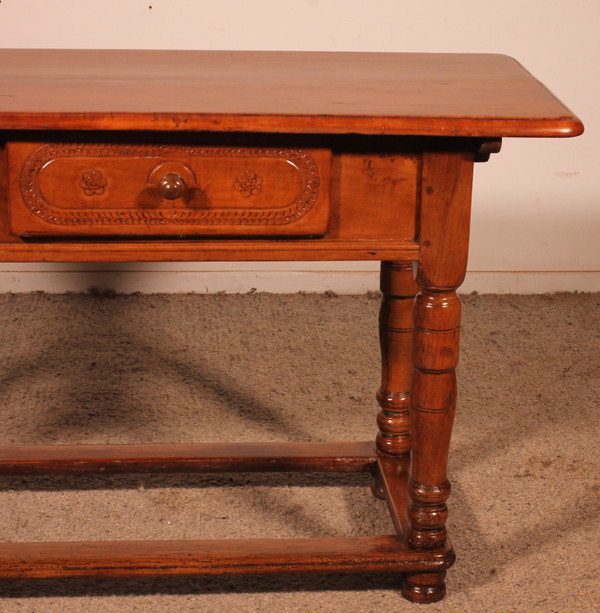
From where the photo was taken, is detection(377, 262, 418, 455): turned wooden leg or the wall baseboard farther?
the wall baseboard

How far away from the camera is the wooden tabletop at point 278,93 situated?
121 cm

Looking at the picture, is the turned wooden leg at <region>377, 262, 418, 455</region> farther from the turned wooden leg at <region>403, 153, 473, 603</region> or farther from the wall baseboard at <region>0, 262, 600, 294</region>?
the wall baseboard at <region>0, 262, 600, 294</region>

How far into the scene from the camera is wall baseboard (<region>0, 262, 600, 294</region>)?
2.89m

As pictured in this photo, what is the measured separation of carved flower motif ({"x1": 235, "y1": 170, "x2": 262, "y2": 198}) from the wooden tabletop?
84 millimetres

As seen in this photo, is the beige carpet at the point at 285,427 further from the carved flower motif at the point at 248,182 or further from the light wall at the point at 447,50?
the carved flower motif at the point at 248,182

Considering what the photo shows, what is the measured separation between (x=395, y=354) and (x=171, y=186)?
0.66 meters

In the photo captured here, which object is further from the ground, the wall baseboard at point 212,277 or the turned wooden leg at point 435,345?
the turned wooden leg at point 435,345

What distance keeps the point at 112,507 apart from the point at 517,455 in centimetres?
80

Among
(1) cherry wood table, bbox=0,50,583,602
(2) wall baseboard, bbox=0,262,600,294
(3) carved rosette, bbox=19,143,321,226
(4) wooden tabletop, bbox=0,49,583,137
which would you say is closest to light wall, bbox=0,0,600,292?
(2) wall baseboard, bbox=0,262,600,294

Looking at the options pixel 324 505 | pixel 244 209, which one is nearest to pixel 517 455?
pixel 324 505

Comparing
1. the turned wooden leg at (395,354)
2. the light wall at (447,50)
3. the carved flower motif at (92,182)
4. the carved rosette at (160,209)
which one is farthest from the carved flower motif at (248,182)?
the light wall at (447,50)

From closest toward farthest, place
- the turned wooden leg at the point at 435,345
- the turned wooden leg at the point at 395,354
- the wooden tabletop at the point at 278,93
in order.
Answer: the wooden tabletop at the point at 278,93 < the turned wooden leg at the point at 435,345 < the turned wooden leg at the point at 395,354

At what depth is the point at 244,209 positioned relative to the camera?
4.25 feet

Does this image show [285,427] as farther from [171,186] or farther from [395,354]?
[171,186]
